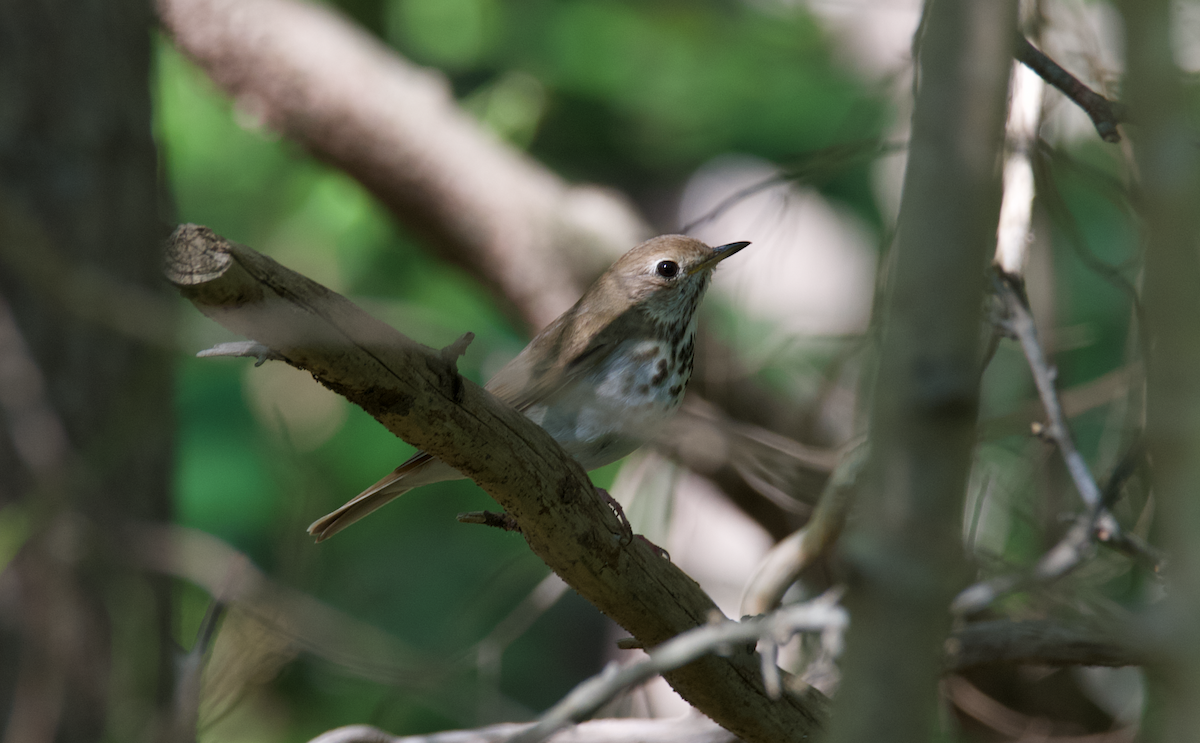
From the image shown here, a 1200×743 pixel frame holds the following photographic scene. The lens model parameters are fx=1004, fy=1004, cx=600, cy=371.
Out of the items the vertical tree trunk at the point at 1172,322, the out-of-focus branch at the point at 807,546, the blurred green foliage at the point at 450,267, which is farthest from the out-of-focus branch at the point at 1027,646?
the vertical tree trunk at the point at 1172,322

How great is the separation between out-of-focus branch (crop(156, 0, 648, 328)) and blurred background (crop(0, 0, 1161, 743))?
0.23m

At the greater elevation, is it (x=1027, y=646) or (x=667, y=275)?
(x=667, y=275)

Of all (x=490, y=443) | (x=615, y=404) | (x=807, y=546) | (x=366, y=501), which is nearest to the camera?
(x=490, y=443)

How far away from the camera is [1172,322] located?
72cm

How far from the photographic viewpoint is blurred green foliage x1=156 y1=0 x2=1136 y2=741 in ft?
16.3

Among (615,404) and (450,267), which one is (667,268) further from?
(450,267)

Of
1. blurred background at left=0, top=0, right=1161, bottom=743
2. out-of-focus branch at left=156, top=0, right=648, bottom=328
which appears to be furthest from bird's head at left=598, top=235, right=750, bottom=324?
out-of-focus branch at left=156, top=0, right=648, bottom=328

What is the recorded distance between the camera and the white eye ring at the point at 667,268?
300 centimetres

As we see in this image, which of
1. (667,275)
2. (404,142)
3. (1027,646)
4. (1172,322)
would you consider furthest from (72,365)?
(1172,322)

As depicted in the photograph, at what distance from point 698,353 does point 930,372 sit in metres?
3.46

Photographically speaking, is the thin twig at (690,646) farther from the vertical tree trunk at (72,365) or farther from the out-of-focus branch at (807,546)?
the vertical tree trunk at (72,365)

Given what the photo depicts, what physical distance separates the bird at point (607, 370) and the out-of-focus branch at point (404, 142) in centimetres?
158

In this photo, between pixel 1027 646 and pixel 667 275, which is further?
pixel 667 275

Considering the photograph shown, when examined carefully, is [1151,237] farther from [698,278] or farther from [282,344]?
[698,278]
